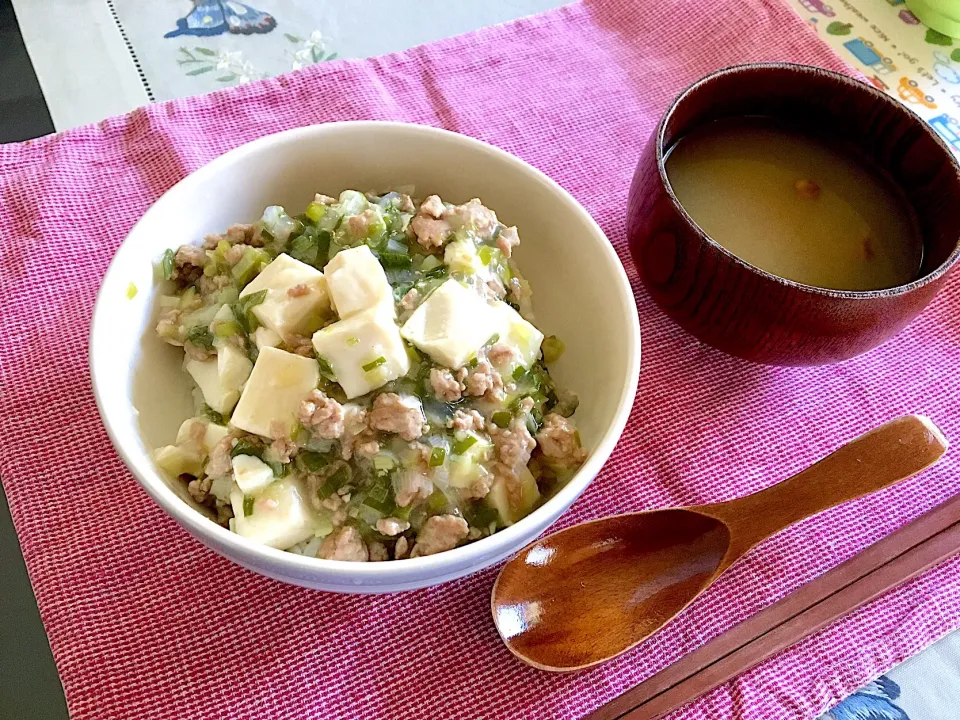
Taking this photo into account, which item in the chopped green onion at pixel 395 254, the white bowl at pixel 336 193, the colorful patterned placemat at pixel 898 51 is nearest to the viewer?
the white bowl at pixel 336 193

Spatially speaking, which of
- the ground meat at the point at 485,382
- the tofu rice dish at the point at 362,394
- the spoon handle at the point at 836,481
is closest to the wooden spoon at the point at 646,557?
the spoon handle at the point at 836,481

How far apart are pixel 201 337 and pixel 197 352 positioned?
0.02m

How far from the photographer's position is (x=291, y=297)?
3.23 feet

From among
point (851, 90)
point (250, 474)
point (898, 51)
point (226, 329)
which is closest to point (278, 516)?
point (250, 474)

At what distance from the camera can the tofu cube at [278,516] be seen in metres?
0.88

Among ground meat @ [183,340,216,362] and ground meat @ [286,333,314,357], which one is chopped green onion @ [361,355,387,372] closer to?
ground meat @ [286,333,314,357]

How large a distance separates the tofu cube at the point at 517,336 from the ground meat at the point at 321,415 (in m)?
0.25

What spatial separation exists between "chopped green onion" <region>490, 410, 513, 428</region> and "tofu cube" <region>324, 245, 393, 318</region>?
0.19 meters

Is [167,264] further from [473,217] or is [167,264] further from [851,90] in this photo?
[851,90]

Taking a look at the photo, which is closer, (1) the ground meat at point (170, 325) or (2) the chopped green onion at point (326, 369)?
(2) the chopped green onion at point (326, 369)

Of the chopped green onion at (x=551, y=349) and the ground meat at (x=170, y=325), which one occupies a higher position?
the chopped green onion at (x=551, y=349)

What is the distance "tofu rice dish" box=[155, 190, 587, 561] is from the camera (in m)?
0.93

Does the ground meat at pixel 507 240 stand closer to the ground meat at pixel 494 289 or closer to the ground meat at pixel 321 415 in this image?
the ground meat at pixel 494 289

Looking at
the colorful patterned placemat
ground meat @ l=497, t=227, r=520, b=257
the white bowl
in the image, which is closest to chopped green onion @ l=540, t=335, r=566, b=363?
the white bowl
